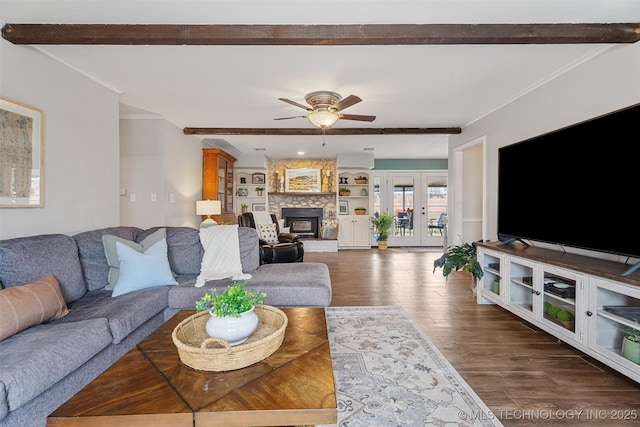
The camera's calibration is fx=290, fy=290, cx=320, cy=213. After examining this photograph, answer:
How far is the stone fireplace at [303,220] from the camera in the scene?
7934 mm

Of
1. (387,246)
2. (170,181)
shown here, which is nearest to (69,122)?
(170,181)

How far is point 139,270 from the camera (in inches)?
90.3

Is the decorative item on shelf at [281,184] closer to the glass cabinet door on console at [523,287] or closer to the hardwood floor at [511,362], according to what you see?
the hardwood floor at [511,362]

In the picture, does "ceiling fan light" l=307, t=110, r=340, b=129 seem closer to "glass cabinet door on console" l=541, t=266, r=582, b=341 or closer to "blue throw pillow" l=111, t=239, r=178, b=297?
"blue throw pillow" l=111, t=239, r=178, b=297

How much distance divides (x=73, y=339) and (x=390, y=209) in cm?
743

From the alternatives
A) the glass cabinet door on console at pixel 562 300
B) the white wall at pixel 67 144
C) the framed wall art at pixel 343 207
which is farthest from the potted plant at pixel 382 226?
the white wall at pixel 67 144

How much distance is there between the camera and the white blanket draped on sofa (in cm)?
272

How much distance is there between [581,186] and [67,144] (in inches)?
169

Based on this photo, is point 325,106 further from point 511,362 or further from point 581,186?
point 511,362

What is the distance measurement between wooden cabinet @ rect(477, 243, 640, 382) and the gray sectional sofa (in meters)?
1.78

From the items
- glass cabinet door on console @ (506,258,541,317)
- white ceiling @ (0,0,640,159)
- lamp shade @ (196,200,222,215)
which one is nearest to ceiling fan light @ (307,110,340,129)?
white ceiling @ (0,0,640,159)

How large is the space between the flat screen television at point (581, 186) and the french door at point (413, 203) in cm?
499

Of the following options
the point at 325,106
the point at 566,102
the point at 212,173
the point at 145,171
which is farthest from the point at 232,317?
the point at 212,173

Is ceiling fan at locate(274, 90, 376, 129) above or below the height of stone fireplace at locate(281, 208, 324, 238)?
above
